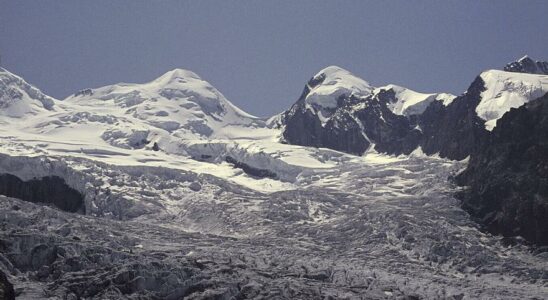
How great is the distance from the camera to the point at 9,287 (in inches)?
5576
